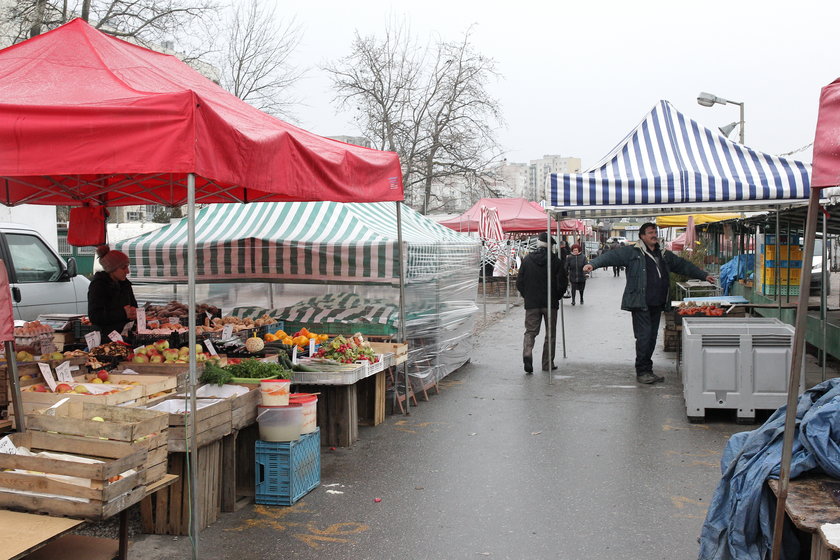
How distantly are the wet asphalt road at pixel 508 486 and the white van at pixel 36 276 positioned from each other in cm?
535

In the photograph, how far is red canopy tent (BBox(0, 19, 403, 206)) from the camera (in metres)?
4.65

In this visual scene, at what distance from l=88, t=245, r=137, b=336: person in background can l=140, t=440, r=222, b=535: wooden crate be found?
318 centimetres

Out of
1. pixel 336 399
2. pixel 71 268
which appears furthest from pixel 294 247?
pixel 71 268

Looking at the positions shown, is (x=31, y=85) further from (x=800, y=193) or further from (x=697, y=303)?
(x=697, y=303)

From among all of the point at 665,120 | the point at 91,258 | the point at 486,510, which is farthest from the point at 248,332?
the point at 91,258

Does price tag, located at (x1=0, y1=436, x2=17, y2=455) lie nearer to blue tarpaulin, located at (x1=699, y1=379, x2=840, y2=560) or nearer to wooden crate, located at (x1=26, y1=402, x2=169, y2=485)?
wooden crate, located at (x1=26, y1=402, x2=169, y2=485)

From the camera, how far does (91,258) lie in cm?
2311

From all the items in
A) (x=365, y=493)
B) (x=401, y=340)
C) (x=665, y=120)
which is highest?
(x=665, y=120)

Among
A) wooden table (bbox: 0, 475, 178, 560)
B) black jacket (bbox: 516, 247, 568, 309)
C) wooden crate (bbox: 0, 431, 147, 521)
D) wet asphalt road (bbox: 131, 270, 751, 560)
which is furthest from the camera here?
black jacket (bbox: 516, 247, 568, 309)

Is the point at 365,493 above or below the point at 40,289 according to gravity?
below

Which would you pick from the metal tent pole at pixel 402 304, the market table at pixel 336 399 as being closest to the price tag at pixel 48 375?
the market table at pixel 336 399

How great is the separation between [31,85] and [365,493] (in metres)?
3.88

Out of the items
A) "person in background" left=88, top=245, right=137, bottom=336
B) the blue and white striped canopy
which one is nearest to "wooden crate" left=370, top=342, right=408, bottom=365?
"person in background" left=88, top=245, right=137, bottom=336

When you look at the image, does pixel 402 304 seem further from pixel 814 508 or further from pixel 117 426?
pixel 814 508
